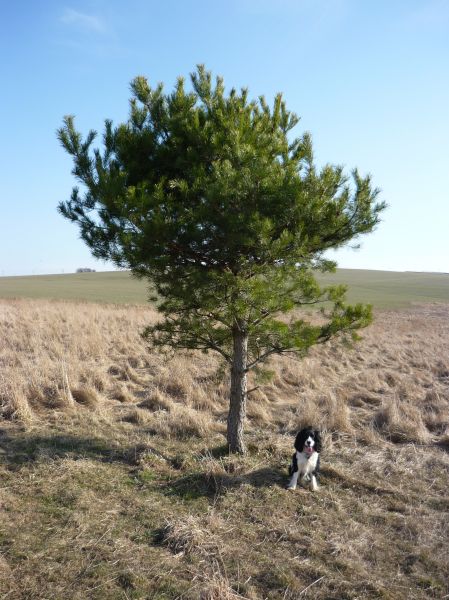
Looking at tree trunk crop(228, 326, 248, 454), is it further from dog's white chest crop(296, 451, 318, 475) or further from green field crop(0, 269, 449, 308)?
green field crop(0, 269, 449, 308)

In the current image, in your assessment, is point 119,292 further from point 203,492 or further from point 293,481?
point 293,481

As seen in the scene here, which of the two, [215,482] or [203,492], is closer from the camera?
[203,492]

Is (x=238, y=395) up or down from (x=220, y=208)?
down

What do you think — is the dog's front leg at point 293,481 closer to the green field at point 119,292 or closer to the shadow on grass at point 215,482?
the shadow on grass at point 215,482

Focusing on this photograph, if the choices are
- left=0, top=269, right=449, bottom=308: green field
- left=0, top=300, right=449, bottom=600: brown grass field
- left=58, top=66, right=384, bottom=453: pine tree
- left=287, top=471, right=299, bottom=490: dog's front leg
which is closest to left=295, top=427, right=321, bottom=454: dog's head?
left=287, top=471, right=299, bottom=490: dog's front leg

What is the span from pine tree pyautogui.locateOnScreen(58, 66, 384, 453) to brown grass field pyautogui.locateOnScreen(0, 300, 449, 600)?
Answer: 205cm

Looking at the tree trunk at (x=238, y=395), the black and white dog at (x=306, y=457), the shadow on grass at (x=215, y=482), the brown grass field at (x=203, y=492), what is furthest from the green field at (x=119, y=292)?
the black and white dog at (x=306, y=457)

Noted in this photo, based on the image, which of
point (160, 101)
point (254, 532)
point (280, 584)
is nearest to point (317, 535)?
point (254, 532)

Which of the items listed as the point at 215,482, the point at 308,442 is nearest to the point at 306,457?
the point at 308,442

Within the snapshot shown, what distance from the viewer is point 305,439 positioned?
593cm

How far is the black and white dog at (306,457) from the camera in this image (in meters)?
5.94

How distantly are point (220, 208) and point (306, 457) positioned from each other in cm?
346

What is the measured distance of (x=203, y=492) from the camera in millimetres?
5836

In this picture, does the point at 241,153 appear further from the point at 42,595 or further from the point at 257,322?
the point at 42,595
